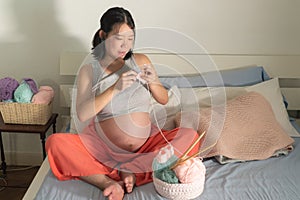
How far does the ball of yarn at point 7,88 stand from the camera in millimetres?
2332

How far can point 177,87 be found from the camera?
238 cm

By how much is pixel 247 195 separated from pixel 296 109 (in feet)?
3.44

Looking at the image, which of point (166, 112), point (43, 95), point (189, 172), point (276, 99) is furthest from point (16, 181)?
point (276, 99)

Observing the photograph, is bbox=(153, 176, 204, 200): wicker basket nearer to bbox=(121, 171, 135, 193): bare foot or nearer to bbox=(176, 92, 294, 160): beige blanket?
bbox=(121, 171, 135, 193): bare foot

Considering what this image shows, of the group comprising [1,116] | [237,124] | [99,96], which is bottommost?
[1,116]

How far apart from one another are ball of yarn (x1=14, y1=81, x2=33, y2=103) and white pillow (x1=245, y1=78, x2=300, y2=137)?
3.81ft

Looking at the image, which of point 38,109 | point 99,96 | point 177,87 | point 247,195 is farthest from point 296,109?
point 38,109

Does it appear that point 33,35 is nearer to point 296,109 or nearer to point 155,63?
point 155,63

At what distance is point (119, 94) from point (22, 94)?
2.19ft

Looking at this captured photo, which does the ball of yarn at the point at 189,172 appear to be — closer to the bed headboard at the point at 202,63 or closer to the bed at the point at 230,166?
the bed at the point at 230,166

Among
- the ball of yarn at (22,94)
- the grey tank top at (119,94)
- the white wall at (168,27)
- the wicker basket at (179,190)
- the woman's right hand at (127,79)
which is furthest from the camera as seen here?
the white wall at (168,27)

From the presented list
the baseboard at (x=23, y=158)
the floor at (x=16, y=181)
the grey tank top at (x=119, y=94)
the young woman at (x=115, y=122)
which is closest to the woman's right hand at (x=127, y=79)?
the young woman at (x=115, y=122)

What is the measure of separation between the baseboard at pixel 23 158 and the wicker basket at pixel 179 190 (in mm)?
1275

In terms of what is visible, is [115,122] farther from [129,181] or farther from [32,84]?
[32,84]
